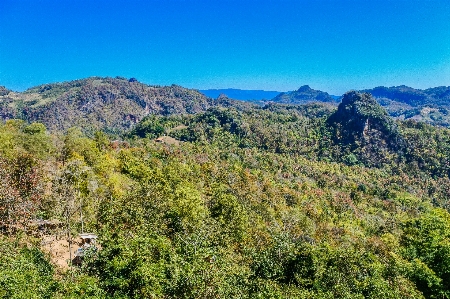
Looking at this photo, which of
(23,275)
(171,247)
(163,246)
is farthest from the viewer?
(171,247)

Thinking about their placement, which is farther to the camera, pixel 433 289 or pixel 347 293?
pixel 433 289

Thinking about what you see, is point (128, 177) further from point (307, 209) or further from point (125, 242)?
point (307, 209)

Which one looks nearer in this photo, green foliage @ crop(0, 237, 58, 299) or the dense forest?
green foliage @ crop(0, 237, 58, 299)

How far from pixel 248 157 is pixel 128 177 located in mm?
115592

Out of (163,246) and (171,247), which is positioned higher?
(163,246)

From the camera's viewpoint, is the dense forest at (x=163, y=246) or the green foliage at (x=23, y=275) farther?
the dense forest at (x=163, y=246)

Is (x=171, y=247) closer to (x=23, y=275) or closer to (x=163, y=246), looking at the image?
(x=163, y=246)

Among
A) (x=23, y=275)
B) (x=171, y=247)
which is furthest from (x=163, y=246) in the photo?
(x=23, y=275)

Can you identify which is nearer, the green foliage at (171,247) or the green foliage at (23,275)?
the green foliage at (23,275)

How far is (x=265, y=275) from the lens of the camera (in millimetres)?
35625

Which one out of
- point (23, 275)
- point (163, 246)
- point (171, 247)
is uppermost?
point (23, 275)

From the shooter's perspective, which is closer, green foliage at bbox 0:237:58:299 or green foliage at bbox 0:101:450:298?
green foliage at bbox 0:237:58:299

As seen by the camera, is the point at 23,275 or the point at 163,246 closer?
the point at 23,275

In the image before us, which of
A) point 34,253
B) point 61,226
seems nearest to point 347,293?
point 34,253
